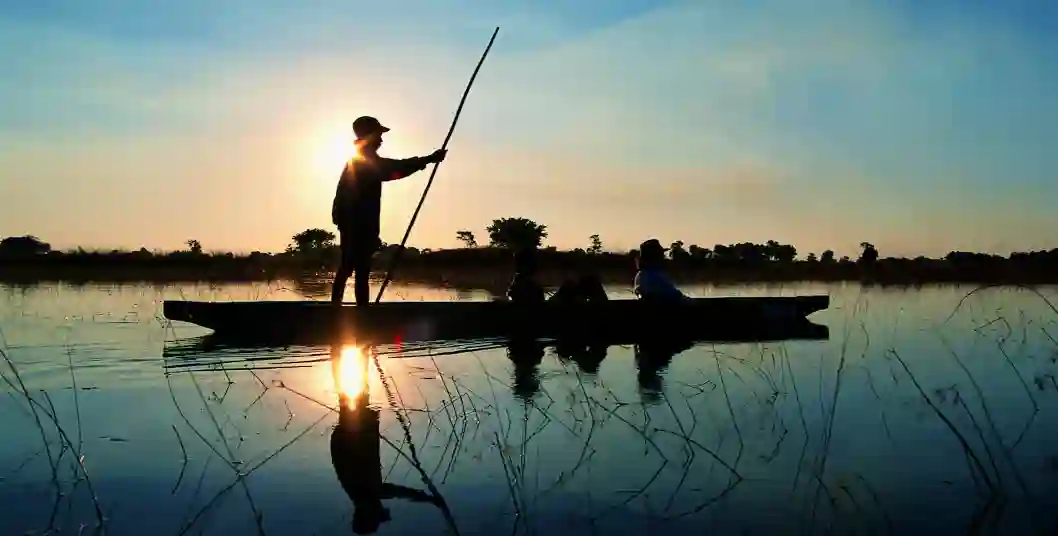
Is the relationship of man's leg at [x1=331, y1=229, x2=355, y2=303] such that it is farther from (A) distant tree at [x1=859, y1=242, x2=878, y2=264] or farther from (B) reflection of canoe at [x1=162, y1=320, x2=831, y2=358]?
(A) distant tree at [x1=859, y1=242, x2=878, y2=264]

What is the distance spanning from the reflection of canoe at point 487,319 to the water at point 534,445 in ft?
4.18

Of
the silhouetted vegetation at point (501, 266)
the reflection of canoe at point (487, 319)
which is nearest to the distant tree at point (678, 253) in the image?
the silhouetted vegetation at point (501, 266)

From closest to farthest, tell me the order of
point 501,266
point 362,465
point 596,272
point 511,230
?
1. point 362,465
2. point 596,272
3. point 501,266
4. point 511,230

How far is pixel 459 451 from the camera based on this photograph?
15.8ft

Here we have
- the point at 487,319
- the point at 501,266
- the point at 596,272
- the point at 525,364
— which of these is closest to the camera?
the point at 525,364

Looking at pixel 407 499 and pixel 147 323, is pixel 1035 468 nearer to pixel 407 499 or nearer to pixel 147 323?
pixel 407 499

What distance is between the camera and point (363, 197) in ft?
35.2

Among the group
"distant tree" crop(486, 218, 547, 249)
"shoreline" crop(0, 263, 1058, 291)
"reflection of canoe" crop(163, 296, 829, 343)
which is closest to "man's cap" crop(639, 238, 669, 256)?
"reflection of canoe" crop(163, 296, 829, 343)

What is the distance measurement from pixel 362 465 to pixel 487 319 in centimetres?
697

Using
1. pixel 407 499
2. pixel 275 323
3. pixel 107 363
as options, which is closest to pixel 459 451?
pixel 407 499

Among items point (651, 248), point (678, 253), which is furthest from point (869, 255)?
point (651, 248)

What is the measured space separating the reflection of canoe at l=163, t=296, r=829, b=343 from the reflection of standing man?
387 cm

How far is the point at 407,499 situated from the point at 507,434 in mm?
1347

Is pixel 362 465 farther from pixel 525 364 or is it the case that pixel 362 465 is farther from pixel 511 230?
pixel 511 230
